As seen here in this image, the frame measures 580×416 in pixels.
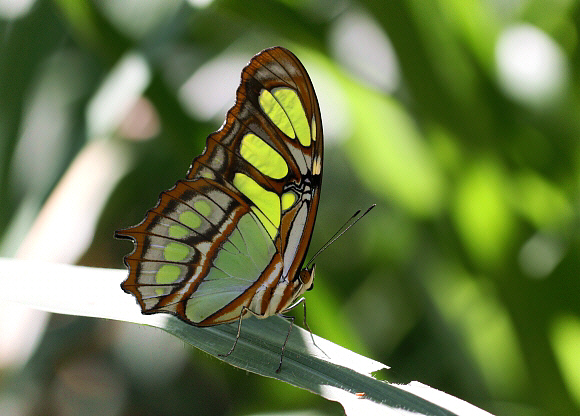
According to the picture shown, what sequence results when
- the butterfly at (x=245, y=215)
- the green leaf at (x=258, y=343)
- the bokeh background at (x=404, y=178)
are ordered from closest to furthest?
the green leaf at (x=258, y=343) → the butterfly at (x=245, y=215) → the bokeh background at (x=404, y=178)

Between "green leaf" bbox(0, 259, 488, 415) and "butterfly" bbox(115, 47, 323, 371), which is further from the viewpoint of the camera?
"butterfly" bbox(115, 47, 323, 371)

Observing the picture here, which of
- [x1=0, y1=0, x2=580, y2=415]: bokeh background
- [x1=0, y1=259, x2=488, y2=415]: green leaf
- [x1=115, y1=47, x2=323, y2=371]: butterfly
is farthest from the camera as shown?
[x1=0, y1=0, x2=580, y2=415]: bokeh background

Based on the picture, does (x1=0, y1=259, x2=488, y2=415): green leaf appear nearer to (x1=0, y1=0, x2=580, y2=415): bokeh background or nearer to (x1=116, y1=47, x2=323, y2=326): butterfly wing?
(x1=116, y1=47, x2=323, y2=326): butterfly wing

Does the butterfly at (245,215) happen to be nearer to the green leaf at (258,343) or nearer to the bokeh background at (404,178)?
the green leaf at (258,343)

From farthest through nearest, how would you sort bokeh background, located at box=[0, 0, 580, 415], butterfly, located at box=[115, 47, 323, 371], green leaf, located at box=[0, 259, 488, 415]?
bokeh background, located at box=[0, 0, 580, 415], butterfly, located at box=[115, 47, 323, 371], green leaf, located at box=[0, 259, 488, 415]

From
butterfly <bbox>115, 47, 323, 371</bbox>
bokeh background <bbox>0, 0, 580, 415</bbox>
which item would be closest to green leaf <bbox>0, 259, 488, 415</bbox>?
butterfly <bbox>115, 47, 323, 371</bbox>

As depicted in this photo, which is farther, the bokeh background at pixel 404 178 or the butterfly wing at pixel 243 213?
the bokeh background at pixel 404 178

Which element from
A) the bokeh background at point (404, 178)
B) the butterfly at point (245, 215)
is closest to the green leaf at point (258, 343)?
the butterfly at point (245, 215)

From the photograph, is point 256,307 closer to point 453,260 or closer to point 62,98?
point 453,260

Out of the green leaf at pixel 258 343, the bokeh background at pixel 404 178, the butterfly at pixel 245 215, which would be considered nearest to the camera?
the green leaf at pixel 258 343
